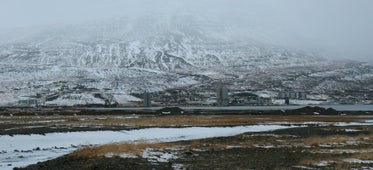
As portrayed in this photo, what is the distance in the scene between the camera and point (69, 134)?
48469 mm

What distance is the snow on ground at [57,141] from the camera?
31.1 meters

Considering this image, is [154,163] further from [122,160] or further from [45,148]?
[45,148]

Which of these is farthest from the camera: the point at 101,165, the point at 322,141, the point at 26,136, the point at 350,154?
the point at 26,136

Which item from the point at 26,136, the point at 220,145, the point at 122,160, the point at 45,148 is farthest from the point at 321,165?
the point at 26,136

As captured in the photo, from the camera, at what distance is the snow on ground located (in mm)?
31134

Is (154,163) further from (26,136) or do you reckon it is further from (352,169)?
(26,136)

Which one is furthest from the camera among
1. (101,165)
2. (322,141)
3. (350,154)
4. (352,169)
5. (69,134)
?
(69,134)

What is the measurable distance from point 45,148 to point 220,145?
42.6 feet

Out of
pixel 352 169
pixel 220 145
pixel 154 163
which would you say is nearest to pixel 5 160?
pixel 154 163

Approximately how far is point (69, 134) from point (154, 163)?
23.2 metres

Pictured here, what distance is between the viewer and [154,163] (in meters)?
27.3

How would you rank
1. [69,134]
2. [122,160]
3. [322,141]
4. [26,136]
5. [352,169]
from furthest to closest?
[69,134]
[26,136]
[322,141]
[122,160]
[352,169]

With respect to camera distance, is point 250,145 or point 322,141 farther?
point 322,141

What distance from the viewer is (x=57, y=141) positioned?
4275 cm
